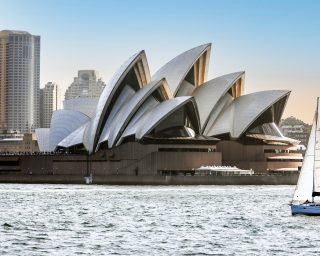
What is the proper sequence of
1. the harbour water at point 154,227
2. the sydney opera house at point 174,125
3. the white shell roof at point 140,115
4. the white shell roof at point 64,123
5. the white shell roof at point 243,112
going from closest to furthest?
the harbour water at point 154,227 < the sydney opera house at point 174,125 < the white shell roof at point 140,115 < the white shell roof at point 243,112 < the white shell roof at point 64,123

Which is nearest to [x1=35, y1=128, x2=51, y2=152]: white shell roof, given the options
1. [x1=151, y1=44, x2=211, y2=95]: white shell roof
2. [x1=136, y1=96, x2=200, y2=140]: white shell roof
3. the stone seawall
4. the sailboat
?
the stone seawall

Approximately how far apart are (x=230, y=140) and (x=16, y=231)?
252ft

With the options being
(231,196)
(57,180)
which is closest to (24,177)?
(57,180)

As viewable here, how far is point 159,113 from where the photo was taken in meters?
111

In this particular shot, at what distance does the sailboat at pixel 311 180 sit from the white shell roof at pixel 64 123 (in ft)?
231

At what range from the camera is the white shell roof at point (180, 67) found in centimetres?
11300

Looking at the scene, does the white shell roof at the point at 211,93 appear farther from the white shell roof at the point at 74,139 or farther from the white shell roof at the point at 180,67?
the white shell roof at the point at 74,139

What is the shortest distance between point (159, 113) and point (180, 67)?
22.3ft

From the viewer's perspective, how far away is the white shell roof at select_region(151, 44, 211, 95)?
371 feet

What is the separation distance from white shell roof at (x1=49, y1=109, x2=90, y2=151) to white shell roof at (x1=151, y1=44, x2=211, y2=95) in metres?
14.7

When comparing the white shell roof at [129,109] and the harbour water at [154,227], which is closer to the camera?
the harbour water at [154,227]

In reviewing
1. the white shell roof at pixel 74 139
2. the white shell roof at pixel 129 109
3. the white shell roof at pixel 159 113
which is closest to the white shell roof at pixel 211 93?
the white shell roof at pixel 159 113

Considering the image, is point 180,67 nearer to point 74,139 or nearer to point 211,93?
point 211,93

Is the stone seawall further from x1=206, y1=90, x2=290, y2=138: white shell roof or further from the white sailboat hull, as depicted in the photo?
the white sailboat hull
